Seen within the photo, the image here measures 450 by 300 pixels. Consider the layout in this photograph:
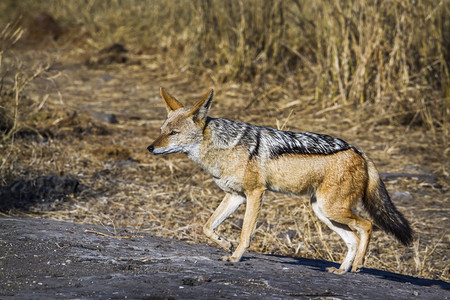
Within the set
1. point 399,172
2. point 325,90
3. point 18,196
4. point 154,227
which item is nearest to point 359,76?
point 325,90

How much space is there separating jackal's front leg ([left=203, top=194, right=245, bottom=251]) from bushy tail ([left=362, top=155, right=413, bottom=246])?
121 centimetres

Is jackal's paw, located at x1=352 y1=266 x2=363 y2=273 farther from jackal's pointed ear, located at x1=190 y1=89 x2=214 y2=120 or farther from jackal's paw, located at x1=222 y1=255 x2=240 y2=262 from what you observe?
jackal's pointed ear, located at x1=190 y1=89 x2=214 y2=120

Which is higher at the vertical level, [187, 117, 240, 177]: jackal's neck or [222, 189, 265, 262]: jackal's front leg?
[187, 117, 240, 177]: jackal's neck

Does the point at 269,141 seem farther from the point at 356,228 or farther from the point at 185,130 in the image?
the point at 356,228

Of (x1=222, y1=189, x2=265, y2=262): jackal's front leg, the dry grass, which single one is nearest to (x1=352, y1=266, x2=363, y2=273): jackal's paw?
(x1=222, y1=189, x2=265, y2=262): jackal's front leg

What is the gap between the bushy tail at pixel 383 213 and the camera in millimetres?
5977

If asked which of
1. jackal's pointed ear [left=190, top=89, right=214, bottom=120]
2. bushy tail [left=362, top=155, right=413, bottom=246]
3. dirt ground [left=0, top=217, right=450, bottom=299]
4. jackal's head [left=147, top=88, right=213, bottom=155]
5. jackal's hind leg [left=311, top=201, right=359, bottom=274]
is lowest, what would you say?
dirt ground [left=0, top=217, right=450, bottom=299]

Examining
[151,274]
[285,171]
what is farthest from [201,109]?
[151,274]

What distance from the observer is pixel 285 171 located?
5.93 m

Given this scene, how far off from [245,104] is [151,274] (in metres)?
7.91

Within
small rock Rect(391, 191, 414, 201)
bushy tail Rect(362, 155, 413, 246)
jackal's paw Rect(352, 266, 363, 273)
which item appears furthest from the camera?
small rock Rect(391, 191, 414, 201)

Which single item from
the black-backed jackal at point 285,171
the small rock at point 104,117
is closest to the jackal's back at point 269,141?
the black-backed jackal at point 285,171

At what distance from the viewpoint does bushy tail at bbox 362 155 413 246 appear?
19.6 feet

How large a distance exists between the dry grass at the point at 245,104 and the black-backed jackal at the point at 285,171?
1033mm
